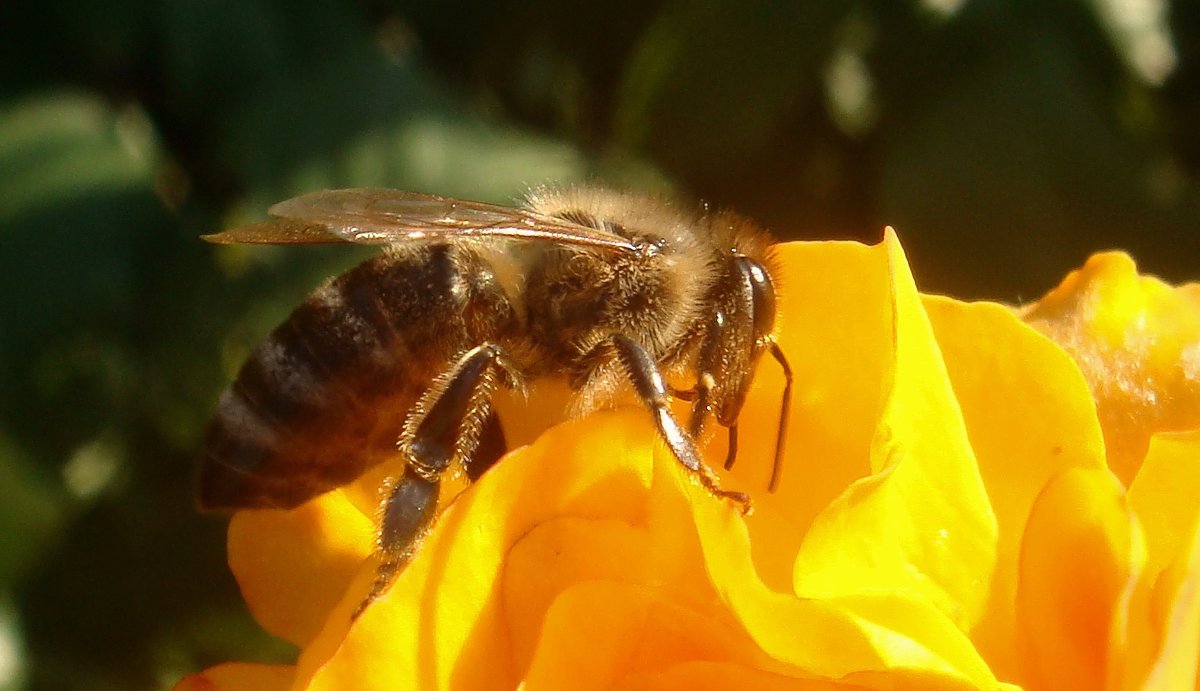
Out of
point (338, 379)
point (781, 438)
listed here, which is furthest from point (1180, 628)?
point (338, 379)

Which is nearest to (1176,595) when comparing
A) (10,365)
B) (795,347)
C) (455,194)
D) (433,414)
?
(795,347)

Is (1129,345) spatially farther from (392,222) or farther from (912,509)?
(392,222)

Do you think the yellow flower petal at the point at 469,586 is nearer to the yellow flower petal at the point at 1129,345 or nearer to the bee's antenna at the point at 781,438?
the bee's antenna at the point at 781,438

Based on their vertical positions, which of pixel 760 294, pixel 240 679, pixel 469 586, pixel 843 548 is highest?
pixel 760 294

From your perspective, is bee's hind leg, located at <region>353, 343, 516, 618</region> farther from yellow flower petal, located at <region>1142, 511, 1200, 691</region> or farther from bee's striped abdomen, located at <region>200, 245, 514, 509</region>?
yellow flower petal, located at <region>1142, 511, 1200, 691</region>

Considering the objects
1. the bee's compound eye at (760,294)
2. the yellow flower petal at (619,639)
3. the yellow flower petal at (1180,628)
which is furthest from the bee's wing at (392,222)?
the yellow flower petal at (1180,628)

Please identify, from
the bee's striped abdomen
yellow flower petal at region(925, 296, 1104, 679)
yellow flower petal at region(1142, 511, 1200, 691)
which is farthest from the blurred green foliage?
yellow flower petal at region(1142, 511, 1200, 691)
